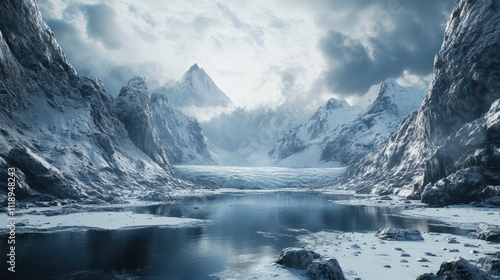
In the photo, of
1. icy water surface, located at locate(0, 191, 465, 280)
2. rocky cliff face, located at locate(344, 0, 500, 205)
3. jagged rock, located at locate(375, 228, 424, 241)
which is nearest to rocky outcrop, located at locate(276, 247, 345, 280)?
icy water surface, located at locate(0, 191, 465, 280)

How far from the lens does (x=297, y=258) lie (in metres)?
30.8

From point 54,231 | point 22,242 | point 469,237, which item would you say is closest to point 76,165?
point 54,231

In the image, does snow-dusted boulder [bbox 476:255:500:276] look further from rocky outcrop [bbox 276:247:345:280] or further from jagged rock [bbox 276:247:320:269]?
jagged rock [bbox 276:247:320:269]

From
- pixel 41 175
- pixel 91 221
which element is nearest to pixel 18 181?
pixel 41 175

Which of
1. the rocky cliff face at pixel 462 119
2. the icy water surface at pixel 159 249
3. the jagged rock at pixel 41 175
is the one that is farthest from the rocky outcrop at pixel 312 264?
the jagged rock at pixel 41 175

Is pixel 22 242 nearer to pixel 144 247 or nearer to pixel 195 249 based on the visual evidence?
pixel 144 247

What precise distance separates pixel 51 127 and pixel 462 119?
14991 cm

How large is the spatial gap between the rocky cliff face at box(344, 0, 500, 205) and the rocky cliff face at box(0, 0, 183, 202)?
9760 centimetres

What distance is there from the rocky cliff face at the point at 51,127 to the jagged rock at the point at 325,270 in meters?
76.5

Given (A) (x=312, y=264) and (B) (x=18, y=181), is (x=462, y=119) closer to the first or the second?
(A) (x=312, y=264)

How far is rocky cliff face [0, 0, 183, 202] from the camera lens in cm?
8869

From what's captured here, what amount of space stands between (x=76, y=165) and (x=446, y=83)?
143811 mm

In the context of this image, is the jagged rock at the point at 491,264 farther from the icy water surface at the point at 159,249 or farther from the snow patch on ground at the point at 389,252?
the icy water surface at the point at 159,249

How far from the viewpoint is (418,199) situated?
348 ft
